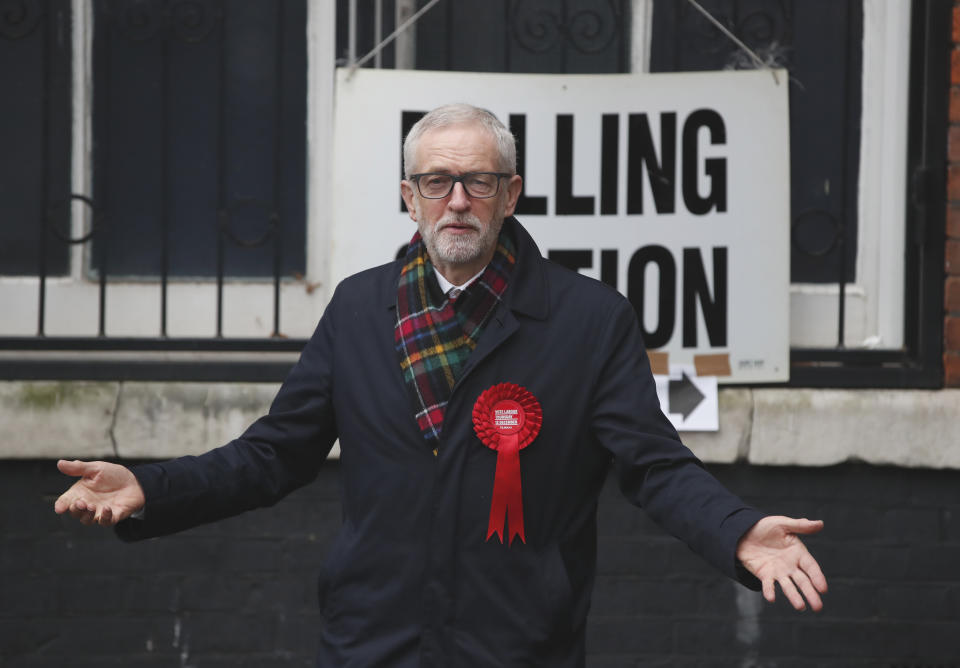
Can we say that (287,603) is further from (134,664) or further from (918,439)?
(918,439)

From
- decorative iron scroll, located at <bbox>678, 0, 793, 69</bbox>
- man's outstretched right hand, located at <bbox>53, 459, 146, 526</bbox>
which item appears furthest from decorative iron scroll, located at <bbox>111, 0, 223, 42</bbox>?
man's outstretched right hand, located at <bbox>53, 459, 146, 526</bbox>

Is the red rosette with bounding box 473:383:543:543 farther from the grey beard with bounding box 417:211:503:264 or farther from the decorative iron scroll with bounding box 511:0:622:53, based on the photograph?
the decorative iron scroll with bounding box 511:0:622:53

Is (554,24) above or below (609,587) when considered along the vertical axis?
above

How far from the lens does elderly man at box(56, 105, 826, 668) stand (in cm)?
242

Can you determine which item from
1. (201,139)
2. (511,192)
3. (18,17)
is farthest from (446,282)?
(18,17)

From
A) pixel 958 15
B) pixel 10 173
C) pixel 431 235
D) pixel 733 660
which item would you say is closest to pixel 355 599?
pixel 431 235

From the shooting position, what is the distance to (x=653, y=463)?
243 centimetres

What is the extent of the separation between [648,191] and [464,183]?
1934mm

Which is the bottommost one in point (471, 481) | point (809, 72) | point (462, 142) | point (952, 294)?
point (471, 481)

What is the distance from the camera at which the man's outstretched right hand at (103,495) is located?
239cm

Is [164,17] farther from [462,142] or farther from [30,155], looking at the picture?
[462,142]

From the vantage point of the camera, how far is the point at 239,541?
4.42 meters

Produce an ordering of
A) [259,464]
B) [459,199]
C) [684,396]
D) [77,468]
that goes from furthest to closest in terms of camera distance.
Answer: [684,396] → [259,464] → [459,199] → [77,468]

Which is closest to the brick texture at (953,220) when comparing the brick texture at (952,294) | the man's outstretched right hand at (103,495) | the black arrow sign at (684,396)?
the brick texture at (952,294)
